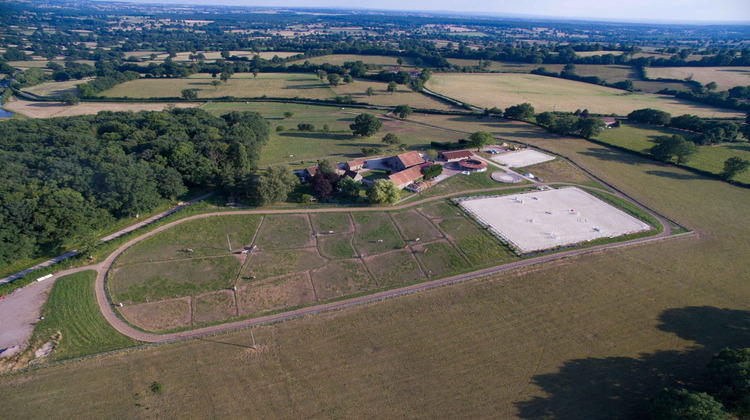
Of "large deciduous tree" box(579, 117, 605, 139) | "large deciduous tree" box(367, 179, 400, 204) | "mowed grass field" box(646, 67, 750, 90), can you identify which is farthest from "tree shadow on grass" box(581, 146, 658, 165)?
"mowed grass field" box(646, 67, 750, 90)

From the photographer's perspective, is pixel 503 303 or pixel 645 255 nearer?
pixel 503 303

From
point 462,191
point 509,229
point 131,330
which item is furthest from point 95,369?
point 462,191

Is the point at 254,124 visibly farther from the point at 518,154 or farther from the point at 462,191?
the point at 518,154

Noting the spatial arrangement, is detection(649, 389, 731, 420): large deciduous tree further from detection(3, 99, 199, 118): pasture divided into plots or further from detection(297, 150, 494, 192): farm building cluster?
detection(3, 99, 199, 118): pasture divided into plots

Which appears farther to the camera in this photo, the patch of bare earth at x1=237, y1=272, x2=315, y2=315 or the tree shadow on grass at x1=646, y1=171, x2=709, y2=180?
the tree shadow on grass at x1=646, y1=171, x2=709, y2=180

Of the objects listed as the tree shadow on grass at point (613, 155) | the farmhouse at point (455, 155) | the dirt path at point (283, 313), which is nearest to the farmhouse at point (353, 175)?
the dirt path at point (283, 313)

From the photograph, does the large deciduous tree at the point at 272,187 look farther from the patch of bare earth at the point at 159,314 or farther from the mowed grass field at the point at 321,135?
the patch of bare earth at the point at 159,314

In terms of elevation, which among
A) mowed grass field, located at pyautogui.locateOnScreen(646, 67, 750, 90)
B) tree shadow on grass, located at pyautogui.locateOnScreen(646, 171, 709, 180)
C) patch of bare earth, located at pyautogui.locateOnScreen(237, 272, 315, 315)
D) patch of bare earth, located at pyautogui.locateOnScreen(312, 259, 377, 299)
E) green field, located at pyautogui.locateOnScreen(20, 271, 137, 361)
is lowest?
green field, located at pyautogui.locateOnScreen(20, 271, 137, 361)
